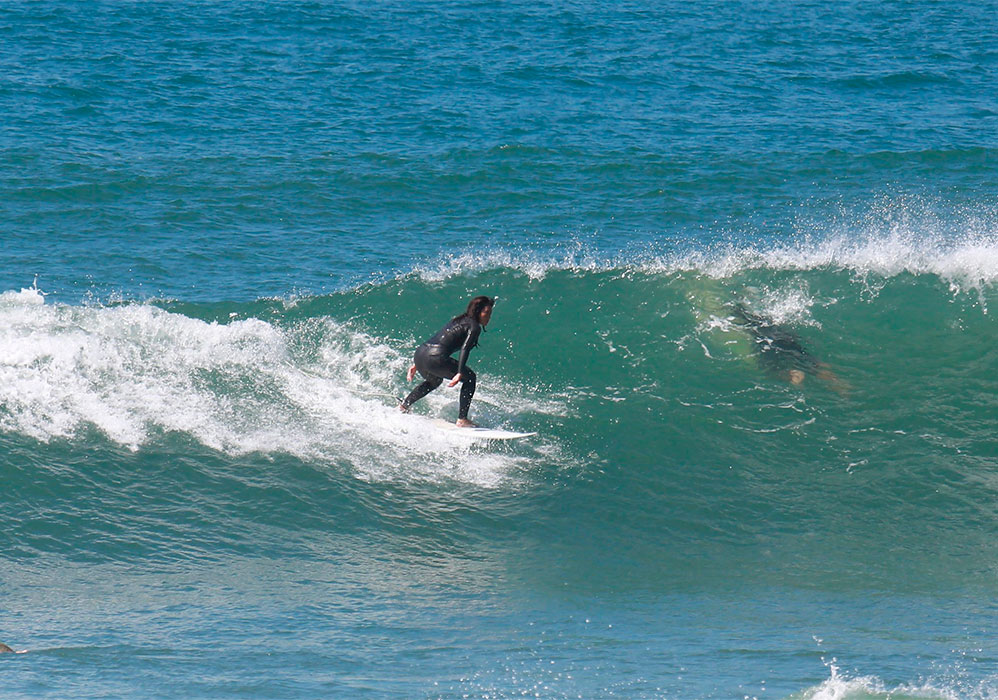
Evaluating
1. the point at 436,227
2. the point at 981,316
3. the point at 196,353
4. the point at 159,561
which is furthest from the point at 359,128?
the point at 159,561

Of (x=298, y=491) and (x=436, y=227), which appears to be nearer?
(x=298, y=491)

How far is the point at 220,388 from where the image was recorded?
1234cm

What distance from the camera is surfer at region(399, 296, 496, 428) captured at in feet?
35.8

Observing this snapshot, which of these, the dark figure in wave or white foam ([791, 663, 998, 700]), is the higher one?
the dark figure in wave

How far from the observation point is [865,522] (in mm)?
10258

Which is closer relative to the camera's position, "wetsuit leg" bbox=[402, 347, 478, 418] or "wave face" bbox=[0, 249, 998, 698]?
"wave face" bbox=[0, 249, 998, 698]

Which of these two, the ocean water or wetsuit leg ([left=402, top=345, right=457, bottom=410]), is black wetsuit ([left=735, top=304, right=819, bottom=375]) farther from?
wetsuit leg ([left=402, top=345, right=457, bottom=410])

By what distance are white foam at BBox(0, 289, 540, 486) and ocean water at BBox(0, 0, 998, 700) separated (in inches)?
1.8

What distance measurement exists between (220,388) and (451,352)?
2.83 meters

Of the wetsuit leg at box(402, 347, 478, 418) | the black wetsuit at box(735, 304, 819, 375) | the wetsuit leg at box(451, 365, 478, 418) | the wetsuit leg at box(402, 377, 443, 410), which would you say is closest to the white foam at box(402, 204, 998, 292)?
→ the black wetsuit at box(735, 304, 819, 375)

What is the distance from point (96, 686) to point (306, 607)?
6.41 ft

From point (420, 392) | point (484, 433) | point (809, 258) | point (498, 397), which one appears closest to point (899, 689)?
point (484, 433)

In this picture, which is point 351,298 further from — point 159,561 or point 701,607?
point 701,607

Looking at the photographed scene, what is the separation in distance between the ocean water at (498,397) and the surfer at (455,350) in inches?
24.0
